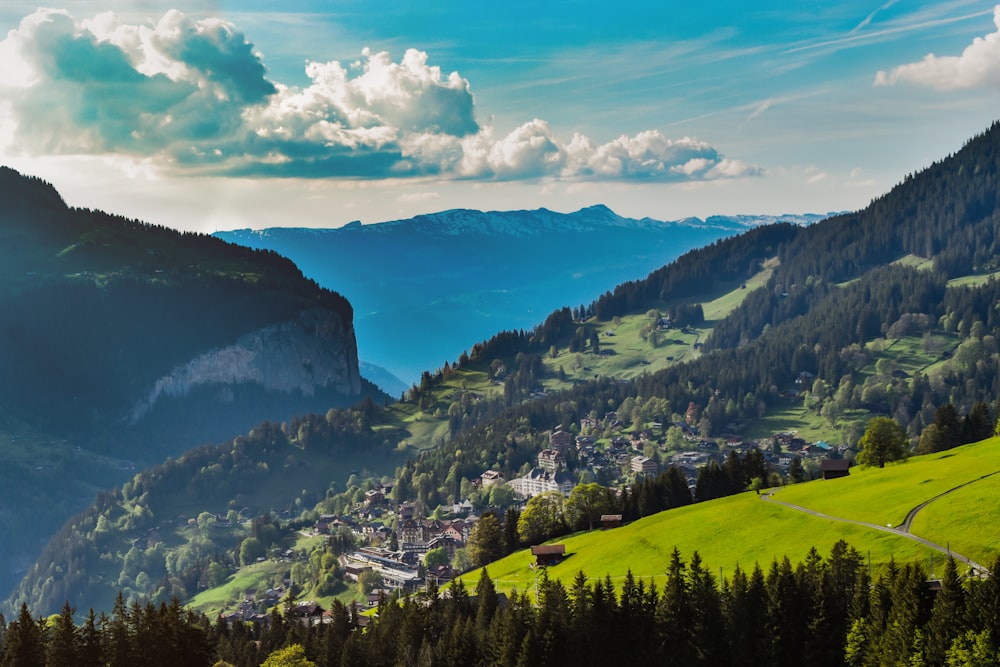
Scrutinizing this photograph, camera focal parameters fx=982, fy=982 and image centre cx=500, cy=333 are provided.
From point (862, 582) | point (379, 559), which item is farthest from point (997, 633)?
point (379, 559)

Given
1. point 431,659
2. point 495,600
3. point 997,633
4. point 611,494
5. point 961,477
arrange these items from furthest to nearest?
point 611,494
point 961,477
point 495,600
point 431,659
point 997,633

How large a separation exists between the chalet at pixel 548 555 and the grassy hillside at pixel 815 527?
139cm

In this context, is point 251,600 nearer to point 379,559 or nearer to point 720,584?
point 379,559

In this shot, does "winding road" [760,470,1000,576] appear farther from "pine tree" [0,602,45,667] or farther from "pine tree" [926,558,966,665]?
"pine tree" [0,602,45,667]

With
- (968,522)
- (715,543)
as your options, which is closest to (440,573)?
(715,543)

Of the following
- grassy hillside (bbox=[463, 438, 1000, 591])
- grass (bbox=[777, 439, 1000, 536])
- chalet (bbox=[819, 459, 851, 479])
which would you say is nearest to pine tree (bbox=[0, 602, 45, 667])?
grassy hillside (bbox=[463, 438, 1000, 591])

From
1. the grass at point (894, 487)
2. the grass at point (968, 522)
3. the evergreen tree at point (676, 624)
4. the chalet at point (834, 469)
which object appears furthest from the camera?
the chalet at point (834, 469)

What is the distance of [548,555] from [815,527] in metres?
29.8

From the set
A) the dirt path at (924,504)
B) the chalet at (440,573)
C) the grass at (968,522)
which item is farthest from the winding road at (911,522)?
the chalet at (440,573)

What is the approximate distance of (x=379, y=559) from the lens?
164000 millimetres

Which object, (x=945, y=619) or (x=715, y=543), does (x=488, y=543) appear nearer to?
(x=715, y=543)

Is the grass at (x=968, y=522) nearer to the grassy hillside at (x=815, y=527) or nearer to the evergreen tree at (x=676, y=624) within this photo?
the grassy hillside at (x=815, y=527)

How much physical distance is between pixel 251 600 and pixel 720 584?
11784cm

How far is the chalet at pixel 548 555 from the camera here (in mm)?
100688
